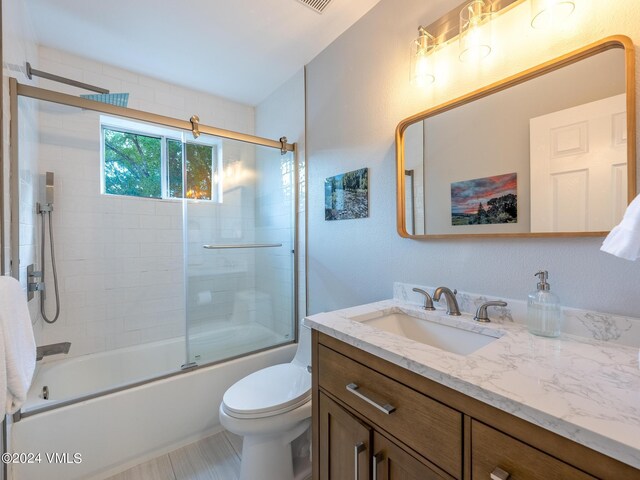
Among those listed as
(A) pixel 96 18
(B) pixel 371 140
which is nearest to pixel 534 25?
(B) pixel 371 140

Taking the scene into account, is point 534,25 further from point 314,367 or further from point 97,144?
point 97,144

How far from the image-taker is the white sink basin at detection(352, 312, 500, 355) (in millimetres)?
1022

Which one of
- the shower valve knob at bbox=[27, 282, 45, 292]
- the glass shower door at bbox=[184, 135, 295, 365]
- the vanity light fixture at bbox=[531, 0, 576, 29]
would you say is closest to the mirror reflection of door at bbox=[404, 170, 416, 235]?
the vanity light fixture at bbox=[531, 0, 576, 29]

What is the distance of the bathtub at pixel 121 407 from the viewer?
138 centimetres

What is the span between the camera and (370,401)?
0.83 m

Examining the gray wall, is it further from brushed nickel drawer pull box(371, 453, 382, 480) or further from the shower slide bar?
brushed nickel drawer pull box(371, 453, 382, 480)

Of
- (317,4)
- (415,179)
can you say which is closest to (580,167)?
(415,179)

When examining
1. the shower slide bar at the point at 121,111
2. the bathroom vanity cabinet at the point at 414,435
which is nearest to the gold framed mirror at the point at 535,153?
the bathroom vanity cabinet at the point at 414,435

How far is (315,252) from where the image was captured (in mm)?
2074

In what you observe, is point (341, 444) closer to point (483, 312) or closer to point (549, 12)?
point (483, 312)

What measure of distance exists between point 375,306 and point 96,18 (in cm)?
227

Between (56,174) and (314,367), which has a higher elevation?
(56,174)

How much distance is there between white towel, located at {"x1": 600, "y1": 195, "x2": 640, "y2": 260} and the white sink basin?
419mm

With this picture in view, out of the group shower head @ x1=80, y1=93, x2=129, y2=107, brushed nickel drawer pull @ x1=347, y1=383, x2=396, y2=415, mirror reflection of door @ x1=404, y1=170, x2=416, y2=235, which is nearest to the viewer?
brushed nickel drawer pull @ x1=347, y1=383, x2=396, y2=415
